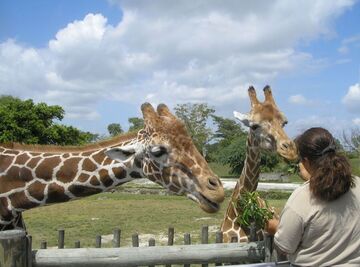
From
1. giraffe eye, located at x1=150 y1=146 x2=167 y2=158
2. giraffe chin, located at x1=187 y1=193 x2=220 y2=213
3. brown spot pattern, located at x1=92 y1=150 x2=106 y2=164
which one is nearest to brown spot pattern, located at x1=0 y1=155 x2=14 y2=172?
brown spot pattern, located at x1=92 y1=150 x2=106 y2=164

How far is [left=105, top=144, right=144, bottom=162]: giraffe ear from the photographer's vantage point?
519 centimetres

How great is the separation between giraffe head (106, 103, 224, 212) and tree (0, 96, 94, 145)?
34752mm

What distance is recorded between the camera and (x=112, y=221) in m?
16.9

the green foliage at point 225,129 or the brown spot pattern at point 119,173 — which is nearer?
the brown spot pattern at point 119,173

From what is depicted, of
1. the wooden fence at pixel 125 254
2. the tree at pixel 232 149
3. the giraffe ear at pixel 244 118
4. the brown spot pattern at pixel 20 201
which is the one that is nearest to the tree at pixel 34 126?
the tree at pixel 232 149

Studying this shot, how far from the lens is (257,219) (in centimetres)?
453

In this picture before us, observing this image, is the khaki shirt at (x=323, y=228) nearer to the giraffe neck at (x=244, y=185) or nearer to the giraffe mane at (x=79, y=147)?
the giraffe mane at (x=79, y=147)

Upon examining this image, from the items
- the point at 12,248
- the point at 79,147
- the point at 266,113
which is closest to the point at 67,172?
the point at 79,147

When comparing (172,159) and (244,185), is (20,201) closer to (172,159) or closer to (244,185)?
(172,159)

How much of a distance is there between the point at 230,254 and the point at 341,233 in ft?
5.10

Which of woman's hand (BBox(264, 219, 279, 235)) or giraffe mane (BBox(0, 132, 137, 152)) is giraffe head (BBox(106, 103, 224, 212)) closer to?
giraffe mane (BBox(0, 132, 137, 152))

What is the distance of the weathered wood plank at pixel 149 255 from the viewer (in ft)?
14.1

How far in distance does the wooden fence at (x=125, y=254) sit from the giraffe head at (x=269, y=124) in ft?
8.93

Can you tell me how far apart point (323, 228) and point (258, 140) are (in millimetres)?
4211
